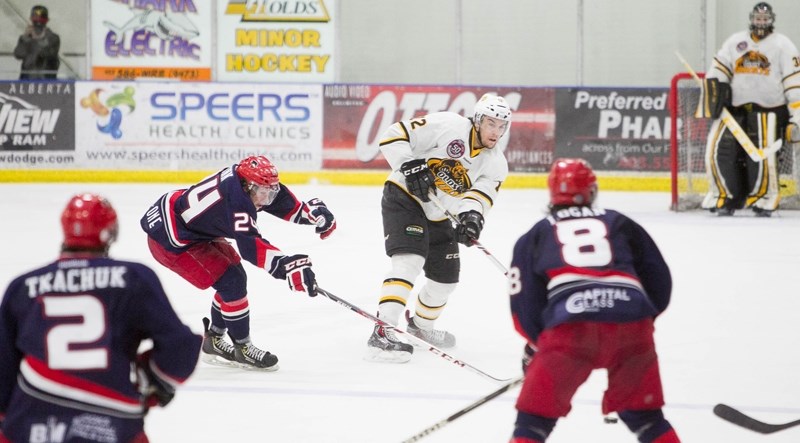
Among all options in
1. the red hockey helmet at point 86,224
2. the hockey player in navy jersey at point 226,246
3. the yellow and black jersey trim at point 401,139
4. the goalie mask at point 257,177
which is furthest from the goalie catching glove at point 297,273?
the red hockey helmet at point 86,224

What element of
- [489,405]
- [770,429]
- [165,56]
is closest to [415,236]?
[489,405]

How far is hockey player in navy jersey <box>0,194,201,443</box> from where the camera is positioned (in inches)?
86.5

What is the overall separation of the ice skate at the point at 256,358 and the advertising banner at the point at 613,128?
6959 mm

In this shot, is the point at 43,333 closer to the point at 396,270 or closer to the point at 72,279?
the point at 72,279

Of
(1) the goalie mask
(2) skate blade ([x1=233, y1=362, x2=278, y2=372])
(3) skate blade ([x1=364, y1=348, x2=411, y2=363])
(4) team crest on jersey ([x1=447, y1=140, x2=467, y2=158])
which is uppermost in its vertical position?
(4) team crest on jersey ([x1=447, y1=140, x2=467, y2=158])

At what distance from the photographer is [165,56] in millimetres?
12703

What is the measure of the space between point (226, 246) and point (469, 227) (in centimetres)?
96

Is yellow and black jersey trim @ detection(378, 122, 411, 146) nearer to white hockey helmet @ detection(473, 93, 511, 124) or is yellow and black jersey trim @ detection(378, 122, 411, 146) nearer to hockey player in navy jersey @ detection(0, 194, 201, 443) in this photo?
white hockey helmet @ detection(473, 93, 511, 124)

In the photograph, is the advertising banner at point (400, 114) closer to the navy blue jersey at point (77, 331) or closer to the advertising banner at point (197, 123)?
the advertising banner at point (197, 123)

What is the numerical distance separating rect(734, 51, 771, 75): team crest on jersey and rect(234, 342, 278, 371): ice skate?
600cm

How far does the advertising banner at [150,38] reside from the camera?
12.6 meters

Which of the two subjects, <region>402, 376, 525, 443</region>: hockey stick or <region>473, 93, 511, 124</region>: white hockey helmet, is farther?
<region>473, 93, 511, 124</region>: white hockey helmet

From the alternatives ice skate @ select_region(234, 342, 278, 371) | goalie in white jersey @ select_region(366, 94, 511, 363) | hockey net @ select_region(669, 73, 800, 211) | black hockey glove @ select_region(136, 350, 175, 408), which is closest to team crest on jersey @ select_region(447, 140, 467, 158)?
goalie in white jersey @ select_region(366, 94, 511, 363)

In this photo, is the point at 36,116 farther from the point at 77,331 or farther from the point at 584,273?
the point at 77,331
